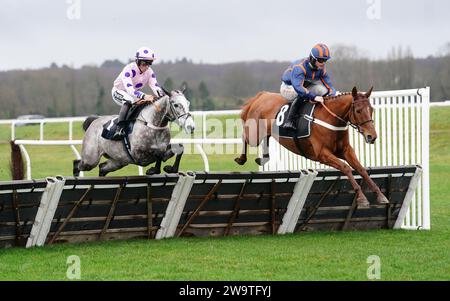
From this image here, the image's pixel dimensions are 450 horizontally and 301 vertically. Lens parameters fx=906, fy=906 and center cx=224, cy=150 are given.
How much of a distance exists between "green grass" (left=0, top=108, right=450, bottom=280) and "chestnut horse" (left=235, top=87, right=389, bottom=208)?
70 centimetres

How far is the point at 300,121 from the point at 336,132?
445mm

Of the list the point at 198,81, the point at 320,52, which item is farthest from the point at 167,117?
the point at 198,81

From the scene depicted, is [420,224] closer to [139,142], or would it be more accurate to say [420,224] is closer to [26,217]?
[139,142]

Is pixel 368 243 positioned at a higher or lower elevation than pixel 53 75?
lower

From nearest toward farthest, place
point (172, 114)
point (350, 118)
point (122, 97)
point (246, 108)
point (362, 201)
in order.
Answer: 1. point (362, 201)
2. point (172, 114)
3. point (350, 118)
4. point (122, 97)
5. point (246, 108)

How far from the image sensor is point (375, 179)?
10477 millimetres

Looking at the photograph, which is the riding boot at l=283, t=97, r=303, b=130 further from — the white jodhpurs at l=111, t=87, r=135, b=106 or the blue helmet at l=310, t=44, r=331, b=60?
the white jodhpurs at l=111, t=87, r=135, b=106

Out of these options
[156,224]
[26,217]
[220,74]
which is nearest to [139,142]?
[156,224]

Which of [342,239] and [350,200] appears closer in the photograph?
[342,239]

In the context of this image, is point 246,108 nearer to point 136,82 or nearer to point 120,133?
point 136,82

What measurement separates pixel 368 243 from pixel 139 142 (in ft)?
9.04

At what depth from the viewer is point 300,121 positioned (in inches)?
411
